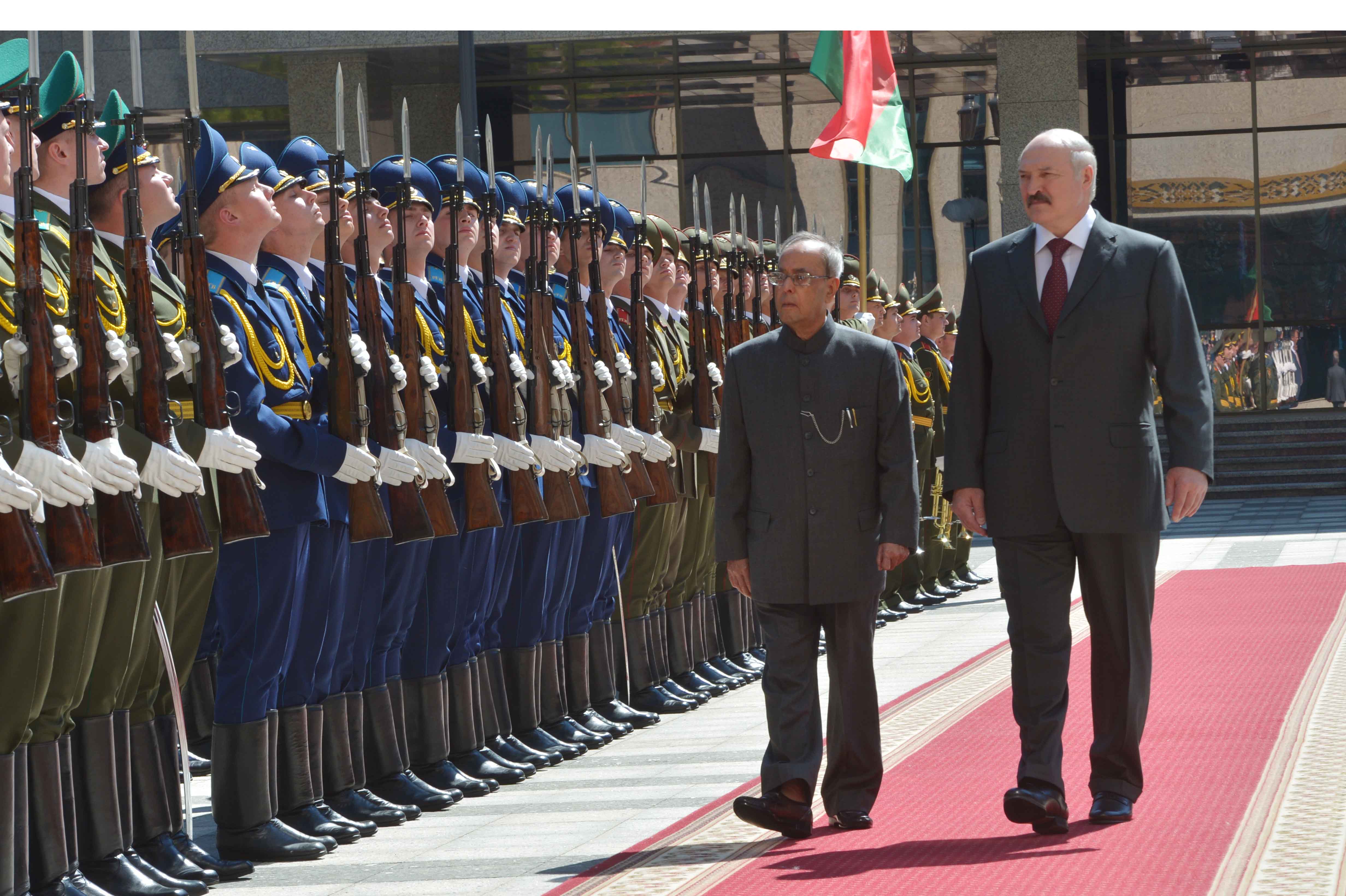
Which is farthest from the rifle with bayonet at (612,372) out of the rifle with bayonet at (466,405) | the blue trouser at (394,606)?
the blue trouser at (394,606)

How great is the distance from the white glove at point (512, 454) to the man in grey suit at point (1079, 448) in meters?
1.58

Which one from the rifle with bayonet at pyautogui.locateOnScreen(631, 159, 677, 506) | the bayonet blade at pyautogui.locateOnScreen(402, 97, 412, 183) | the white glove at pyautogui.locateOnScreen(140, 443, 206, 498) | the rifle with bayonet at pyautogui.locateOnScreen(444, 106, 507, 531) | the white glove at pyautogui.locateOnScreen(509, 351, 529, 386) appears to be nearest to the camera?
the white glove at pyautogui.locateOnScreen(140, 443, 206, 498)

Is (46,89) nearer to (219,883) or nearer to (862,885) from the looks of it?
(219,883)

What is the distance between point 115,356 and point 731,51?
19348mm

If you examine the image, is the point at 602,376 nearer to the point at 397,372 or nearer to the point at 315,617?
the point at 397,372

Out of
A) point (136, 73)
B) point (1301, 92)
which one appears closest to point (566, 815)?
point (136, 73)

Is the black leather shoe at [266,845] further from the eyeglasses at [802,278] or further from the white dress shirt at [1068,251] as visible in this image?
the white dress shirt at [1068,251]

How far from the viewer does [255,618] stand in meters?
4.64

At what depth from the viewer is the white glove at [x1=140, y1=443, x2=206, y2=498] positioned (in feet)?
13.3

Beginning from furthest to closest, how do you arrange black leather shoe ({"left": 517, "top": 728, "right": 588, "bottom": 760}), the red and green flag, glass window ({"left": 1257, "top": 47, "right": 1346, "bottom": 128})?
glass window ({"left": 1257, "top": 47, "right": 1346, "bottom": 128}) → the red and green flag → black leather shoe ({"left": 517, "top": 728, "right": 588, "bottom": 760})

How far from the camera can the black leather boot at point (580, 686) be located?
6570mm

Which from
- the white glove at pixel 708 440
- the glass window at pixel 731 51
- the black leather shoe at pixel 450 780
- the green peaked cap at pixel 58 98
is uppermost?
the glass window at pixel 731 51

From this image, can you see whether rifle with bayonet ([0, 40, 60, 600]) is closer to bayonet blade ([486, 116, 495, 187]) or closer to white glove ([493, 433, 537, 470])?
white glove ([493, 433, 537, 470])

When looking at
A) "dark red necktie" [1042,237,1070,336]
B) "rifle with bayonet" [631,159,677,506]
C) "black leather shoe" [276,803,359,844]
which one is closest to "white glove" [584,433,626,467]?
"rifle with bayonet" [631,159,677,506]
